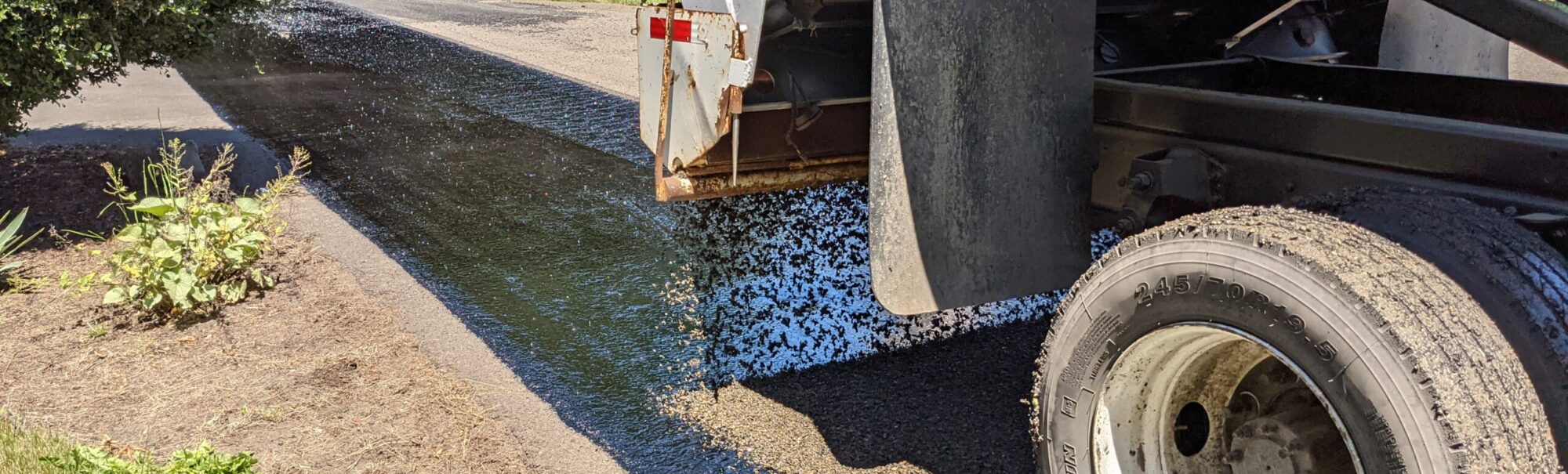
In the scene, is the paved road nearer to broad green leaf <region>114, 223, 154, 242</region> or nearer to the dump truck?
the dump truck

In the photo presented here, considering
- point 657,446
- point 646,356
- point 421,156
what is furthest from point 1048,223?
point 421,156

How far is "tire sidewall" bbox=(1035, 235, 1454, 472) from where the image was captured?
2.04 metres

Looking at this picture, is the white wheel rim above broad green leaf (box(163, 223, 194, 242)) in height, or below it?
above

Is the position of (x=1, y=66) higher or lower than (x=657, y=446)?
higher

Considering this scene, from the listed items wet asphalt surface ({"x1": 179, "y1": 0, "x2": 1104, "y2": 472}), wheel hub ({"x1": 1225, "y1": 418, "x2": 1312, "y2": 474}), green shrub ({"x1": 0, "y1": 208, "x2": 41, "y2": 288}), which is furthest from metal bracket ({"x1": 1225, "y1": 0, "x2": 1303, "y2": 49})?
green shrub ({"x1": 0, "y1": 208, "x2": 41, "y2": 288})

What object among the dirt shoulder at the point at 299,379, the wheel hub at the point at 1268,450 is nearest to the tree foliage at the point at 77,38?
the dirt shoulder at the point at 299,379

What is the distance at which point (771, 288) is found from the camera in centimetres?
535

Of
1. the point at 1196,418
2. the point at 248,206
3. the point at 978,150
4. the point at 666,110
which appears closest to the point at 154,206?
the point at 248,206

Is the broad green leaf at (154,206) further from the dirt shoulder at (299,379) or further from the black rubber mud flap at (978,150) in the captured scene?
the black rubber mud flap at (978,150)

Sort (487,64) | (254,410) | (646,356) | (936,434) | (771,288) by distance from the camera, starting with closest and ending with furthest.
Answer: (936,434) < (254,410) < (646,356) < (771,288) < (487,64)

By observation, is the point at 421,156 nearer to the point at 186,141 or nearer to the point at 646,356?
the point at 186,141

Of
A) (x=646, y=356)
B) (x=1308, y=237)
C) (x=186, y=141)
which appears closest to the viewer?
(x=1308, y=237)

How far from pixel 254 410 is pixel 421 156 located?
4253mm

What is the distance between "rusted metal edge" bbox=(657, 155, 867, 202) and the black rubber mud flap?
1050 mm
